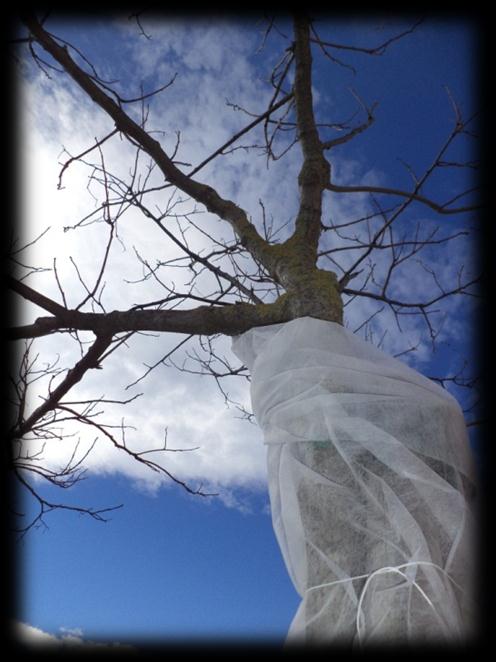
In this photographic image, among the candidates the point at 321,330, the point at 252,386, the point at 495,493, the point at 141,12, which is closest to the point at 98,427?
the point at 252,386

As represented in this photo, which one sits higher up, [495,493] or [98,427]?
[98,427]

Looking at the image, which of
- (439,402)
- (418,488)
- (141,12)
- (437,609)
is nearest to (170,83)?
(141,12)

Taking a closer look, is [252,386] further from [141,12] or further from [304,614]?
[141,12]

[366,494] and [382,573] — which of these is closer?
[382,573]

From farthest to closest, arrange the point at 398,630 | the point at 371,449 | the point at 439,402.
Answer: the point at 439,402, the point at 371,449, the point at 398,630

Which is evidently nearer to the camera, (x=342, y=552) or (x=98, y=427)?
(x=342, y=552)

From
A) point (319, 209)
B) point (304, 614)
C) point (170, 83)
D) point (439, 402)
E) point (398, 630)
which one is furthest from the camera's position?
point (170, 83)

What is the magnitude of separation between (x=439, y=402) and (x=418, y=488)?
28 cm

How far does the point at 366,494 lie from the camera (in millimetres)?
1078

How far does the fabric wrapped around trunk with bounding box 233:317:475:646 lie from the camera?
3.04 ft

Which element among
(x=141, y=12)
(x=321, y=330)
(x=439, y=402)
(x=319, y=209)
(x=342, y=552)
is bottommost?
(x=342, y=552)

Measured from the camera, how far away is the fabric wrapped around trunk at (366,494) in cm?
93

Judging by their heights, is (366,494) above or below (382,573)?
above

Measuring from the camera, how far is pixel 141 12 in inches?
89.7
